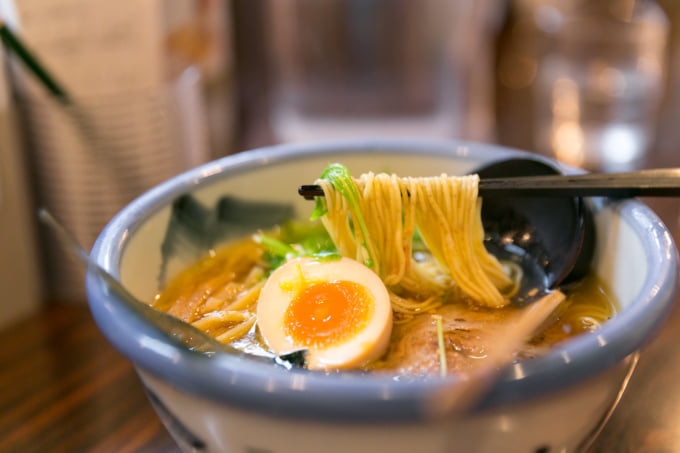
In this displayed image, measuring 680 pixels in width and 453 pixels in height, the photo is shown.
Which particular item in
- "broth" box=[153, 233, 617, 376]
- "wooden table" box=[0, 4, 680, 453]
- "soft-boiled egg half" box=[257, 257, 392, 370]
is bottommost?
"wooden table" box=[0, 4, 680, 453]

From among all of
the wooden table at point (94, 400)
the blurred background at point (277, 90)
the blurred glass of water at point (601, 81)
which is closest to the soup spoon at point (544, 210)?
the wooden table at point (94, 400)

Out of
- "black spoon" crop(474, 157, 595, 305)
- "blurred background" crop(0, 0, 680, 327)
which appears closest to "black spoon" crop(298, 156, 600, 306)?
"black spoon" crop(474, 157, 595, 305)

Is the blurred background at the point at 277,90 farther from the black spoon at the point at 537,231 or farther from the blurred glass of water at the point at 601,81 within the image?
the black spoon at the point at 537,231

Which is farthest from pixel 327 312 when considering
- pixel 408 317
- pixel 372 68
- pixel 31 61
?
pixel 372 68

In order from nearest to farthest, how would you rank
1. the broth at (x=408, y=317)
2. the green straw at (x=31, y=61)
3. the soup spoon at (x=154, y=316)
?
1. the soup spoon at (x=154, y=316)
2. the broth at (x=408, y=317)
3. the green straw at (x=31, y=61)

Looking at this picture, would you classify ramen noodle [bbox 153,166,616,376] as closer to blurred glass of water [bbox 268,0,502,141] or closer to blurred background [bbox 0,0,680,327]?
blurred background [bbox 0,0,680,327]

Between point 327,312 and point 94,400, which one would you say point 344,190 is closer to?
point 327,312
